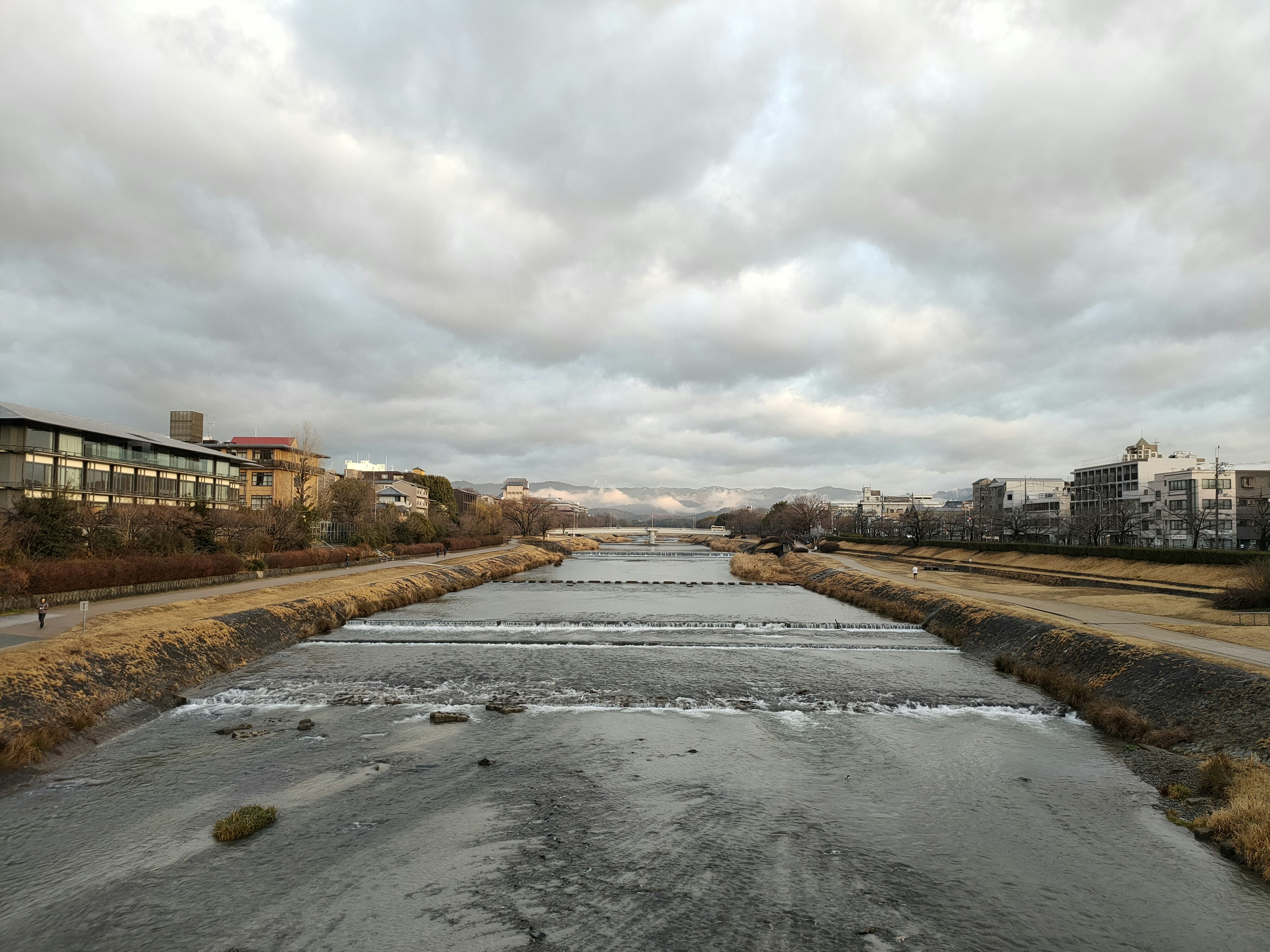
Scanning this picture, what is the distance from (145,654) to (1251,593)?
49.2 meters

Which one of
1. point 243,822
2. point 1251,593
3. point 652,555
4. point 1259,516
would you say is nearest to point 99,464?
point 243,822

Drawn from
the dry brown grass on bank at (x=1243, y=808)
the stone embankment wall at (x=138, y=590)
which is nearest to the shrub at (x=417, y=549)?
the stone embankment wall at (x=138, y=590)

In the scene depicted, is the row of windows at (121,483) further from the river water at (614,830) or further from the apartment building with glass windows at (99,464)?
the river water at (614,830)

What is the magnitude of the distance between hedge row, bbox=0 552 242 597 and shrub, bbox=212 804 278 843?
2158 centimetres

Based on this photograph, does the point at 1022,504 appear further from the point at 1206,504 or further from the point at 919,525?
the point at 919,525

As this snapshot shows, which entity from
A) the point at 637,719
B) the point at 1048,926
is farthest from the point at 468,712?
the point at 1048,926

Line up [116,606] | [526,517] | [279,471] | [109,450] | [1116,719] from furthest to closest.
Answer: [526,517] < [279,471] < [109,450] < [116,606] < [1116,719]

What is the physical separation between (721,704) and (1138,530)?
121m

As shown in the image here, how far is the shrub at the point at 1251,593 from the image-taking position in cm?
3241

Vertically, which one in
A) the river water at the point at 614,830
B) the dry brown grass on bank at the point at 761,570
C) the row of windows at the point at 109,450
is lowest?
the dry brown grass on bank at the point at 761,570

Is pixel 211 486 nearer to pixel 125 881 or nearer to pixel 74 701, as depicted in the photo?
pixel 74 701

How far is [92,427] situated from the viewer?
5503cm

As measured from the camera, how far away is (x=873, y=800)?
14.5 metres

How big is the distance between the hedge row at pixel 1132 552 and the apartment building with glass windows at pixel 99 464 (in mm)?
74392
